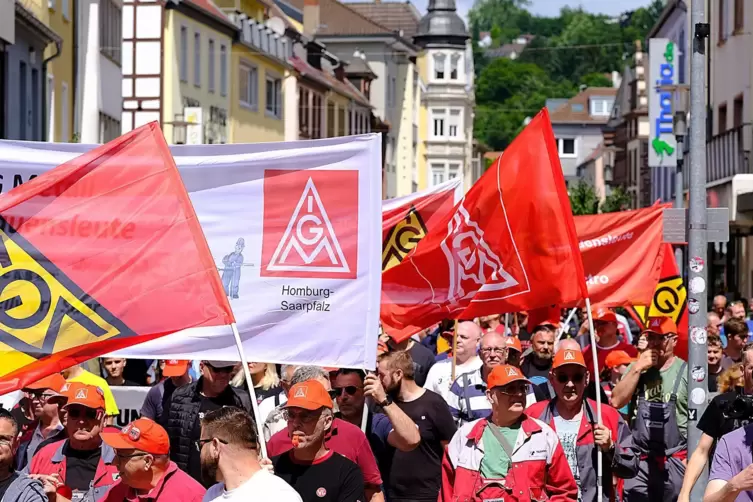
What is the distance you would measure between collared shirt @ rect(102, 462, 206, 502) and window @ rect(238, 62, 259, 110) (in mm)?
47129

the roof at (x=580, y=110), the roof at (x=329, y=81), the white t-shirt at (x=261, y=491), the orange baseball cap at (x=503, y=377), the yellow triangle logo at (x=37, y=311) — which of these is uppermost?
the roof at (x=580, y=110)

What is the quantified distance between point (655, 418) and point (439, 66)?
338 ft

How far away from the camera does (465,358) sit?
41.5 feet

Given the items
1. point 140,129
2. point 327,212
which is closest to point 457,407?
point 327,212

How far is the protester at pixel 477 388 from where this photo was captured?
36.5ft

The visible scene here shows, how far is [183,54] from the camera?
47.1m

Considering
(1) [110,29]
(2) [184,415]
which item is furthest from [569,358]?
(1) [110,29]

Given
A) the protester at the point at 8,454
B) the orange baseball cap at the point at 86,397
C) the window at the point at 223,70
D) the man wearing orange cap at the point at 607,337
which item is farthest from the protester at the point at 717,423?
the window at the point at 223,70

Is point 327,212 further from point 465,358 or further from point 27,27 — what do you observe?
point 27,27

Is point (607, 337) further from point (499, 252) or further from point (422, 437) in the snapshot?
point (422, 437)

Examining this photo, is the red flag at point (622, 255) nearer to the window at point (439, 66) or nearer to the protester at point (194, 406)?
the protester at point (194, 406)

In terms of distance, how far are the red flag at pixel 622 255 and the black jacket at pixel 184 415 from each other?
6.90m

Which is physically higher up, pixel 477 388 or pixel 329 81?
pixel 329 81

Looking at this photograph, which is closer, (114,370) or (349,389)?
(349,389)
